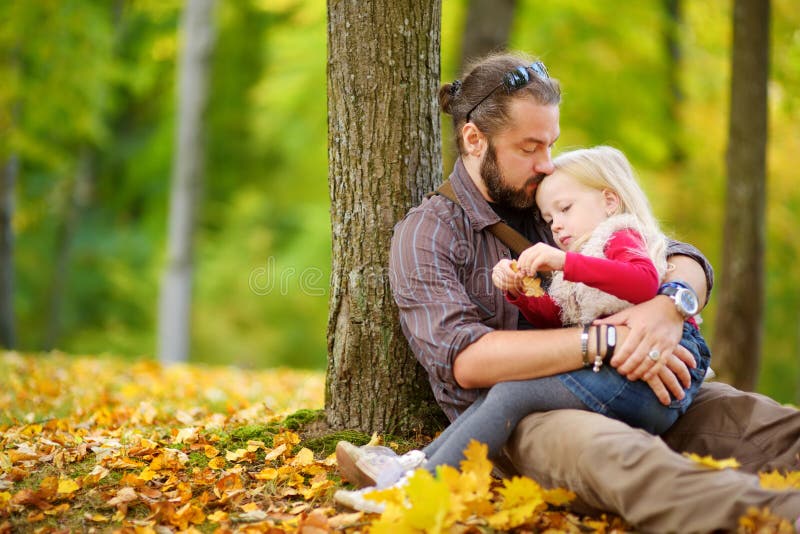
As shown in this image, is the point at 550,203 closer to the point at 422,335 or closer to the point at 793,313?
the point at 422,335

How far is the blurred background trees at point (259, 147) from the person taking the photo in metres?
11.4

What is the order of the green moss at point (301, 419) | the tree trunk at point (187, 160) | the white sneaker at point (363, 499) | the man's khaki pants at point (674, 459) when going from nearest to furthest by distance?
the man's khaki pants at point (674, 459) → the white sneaker at point (363, 499) → the green moss at point (301, 419) → the tree trunk at point (187, 160)

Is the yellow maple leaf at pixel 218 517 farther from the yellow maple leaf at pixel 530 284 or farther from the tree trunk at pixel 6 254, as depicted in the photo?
the tree trunk at pixel 6 254

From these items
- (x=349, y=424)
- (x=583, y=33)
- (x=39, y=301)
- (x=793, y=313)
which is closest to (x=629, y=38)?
(x=583, y=33)

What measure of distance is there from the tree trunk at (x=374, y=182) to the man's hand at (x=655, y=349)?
111 cm

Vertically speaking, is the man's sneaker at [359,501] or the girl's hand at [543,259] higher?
the girl's hand at [543,259]

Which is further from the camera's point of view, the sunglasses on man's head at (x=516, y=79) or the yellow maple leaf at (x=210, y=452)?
the yellow maple leaf at (x=210, y=452)

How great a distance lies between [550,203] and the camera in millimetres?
3420

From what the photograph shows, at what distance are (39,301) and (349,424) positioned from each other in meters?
17.2

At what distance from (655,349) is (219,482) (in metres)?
1.79

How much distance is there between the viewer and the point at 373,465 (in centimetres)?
304

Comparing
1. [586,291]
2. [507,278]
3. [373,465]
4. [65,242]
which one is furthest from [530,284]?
[65,242]

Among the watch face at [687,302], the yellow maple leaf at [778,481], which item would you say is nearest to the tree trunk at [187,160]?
the watch face at [687,302]

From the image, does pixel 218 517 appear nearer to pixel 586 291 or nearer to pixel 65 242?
pixel 586 291
